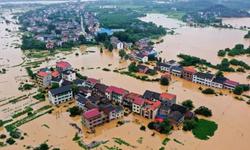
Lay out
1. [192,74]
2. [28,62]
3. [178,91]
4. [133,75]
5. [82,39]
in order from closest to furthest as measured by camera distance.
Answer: [178,91] < [192,74] < [133,75] < [28,62] < [82,39]

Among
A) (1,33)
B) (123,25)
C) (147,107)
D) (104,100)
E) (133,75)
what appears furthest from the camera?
(123,25)

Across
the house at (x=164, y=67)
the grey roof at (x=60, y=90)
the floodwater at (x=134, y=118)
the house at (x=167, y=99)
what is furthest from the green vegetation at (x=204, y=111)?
the grey roof at (x=60, y=90)

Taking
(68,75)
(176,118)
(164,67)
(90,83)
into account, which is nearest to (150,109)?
(176,118)

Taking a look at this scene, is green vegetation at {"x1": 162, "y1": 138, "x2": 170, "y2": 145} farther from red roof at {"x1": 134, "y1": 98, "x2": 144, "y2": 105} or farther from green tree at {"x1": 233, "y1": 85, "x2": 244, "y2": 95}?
green tree at {"x1": 233, "y1": 85, "x2": 244, "y2": 95}

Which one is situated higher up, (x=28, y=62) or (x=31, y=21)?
(x=31, y=21)

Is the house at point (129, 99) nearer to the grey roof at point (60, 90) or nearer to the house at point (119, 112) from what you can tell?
the house at point (119, 112)

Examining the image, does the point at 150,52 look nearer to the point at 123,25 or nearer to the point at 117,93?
the point at 117,93

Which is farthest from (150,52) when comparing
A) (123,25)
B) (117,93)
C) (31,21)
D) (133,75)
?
(31,21)
